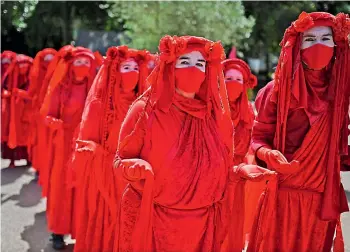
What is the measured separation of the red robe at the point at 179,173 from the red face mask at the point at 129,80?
1.41m

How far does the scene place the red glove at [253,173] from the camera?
284 cm

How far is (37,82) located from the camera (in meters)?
8.64

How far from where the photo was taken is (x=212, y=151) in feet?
9.71

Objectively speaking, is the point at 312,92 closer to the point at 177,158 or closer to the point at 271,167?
the point at 271,167

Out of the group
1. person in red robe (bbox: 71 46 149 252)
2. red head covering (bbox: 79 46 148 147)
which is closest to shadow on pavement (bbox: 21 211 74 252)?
person in red robe (bbox: 71 46 149 252)

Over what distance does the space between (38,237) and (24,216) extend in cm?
104

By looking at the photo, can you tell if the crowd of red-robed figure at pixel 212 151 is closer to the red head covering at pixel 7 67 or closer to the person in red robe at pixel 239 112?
the person in red robe at pixel 239 112

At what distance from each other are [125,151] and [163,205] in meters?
0.38

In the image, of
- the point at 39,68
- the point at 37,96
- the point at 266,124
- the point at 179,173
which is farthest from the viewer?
the point at 37,96

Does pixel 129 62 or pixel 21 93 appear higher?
pixel 129 62

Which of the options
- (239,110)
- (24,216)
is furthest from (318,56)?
(24,216)

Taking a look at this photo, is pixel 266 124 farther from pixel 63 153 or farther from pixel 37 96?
pixel 37 96

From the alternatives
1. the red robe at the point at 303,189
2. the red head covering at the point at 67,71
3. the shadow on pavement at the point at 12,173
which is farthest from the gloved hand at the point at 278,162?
the shadow on pavement at the point at 12,173

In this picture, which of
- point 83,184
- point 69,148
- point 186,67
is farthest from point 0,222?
point 186,67
